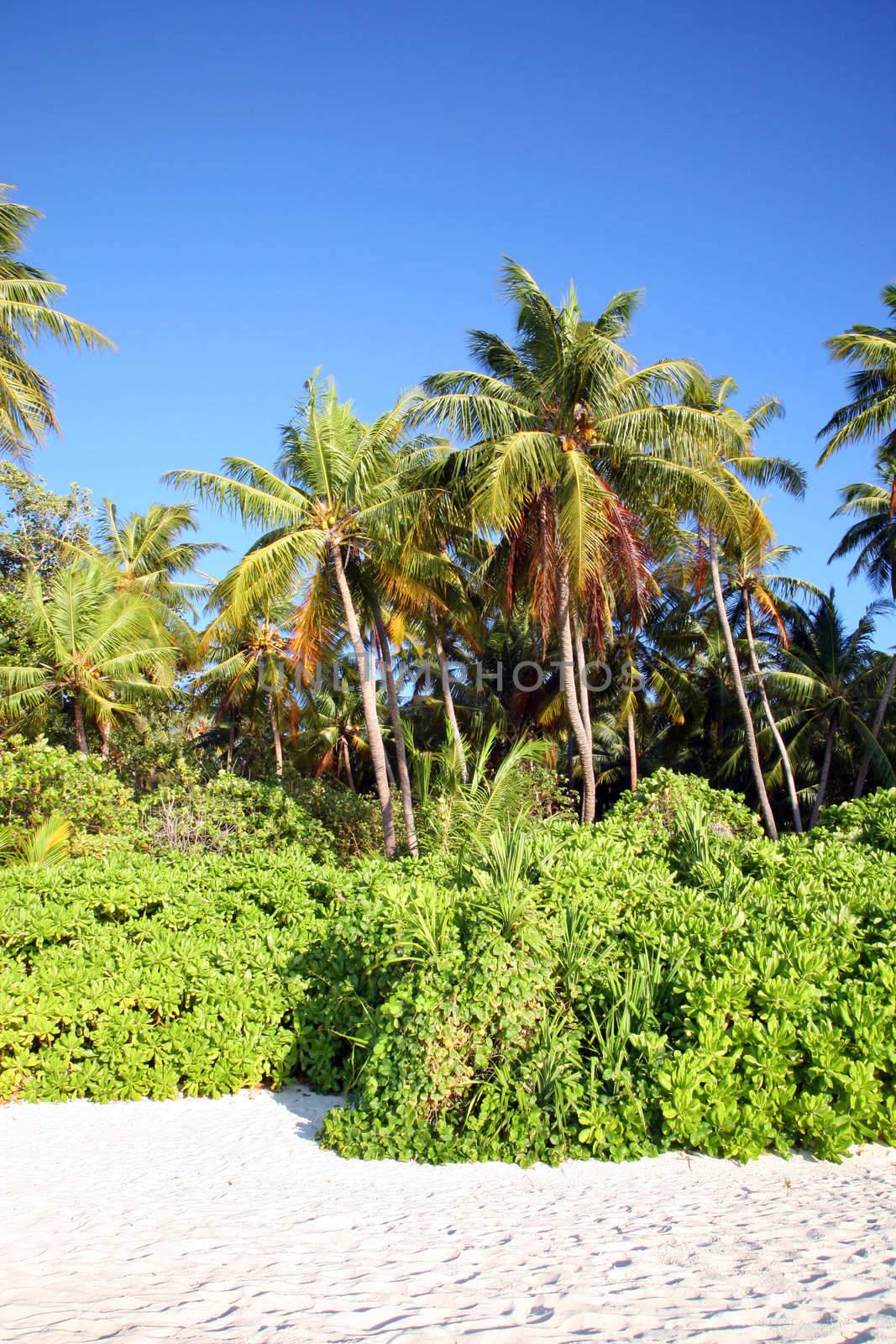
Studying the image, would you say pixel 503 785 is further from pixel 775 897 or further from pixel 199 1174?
pixel 199 1174

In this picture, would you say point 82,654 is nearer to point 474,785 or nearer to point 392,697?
point 392,697

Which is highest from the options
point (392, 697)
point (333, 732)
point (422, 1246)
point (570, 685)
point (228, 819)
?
point (333, 732)

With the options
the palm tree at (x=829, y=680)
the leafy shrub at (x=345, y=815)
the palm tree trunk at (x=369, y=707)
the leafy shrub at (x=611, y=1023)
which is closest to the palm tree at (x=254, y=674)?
the leafy shrub at (x=345, y=815)

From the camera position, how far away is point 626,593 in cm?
1608

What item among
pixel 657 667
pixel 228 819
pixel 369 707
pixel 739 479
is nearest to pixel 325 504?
pixel 369 707

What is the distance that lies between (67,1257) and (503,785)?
7.35 m

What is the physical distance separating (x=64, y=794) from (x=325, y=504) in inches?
264

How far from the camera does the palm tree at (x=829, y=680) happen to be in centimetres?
2366

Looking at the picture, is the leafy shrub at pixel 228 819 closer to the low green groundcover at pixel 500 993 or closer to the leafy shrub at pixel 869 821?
the low green groundcover at pixel 500 993

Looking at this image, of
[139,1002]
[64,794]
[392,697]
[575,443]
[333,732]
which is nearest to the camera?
[139,1002]

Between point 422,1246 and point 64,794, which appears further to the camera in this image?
point 64,794

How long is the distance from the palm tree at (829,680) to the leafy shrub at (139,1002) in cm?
1935

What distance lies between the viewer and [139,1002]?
7.09 metres

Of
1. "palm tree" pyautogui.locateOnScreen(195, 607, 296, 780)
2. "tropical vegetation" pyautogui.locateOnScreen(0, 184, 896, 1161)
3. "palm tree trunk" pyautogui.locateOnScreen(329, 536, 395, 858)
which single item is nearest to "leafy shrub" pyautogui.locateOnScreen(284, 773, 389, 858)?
"tropical vegetation" pyautogui.locateOnScreen(0, 184, 896, 1161)
